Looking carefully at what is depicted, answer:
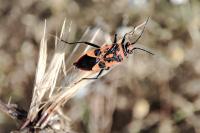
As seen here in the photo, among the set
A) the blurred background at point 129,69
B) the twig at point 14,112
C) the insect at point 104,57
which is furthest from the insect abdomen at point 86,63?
the blurred background at point 129,69

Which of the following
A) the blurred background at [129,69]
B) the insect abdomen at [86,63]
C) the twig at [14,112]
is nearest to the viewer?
the twig at [14,112]

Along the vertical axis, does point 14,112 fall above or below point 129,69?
below

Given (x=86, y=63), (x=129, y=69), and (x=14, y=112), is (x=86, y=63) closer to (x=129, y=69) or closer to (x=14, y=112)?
(x=14, y=112)

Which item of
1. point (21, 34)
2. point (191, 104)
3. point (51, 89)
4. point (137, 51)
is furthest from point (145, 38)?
point (51, 89)

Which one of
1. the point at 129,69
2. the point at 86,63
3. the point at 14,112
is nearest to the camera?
the point at 14,112

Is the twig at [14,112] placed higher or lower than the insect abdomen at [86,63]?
lower


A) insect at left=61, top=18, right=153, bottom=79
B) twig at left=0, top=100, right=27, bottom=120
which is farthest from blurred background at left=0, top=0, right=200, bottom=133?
twig at left=0, top=100, right=27, bottom=120

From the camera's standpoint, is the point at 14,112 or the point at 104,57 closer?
the point at 14,112

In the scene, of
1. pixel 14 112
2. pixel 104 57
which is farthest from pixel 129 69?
pixel 14 112

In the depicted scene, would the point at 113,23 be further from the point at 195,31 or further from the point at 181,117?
the point at 181,117

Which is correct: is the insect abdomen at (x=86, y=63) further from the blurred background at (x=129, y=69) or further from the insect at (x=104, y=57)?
the blurred background at (x=129, y=69)

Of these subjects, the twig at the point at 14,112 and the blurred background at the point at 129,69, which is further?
the blurred background at the point at 129,69
